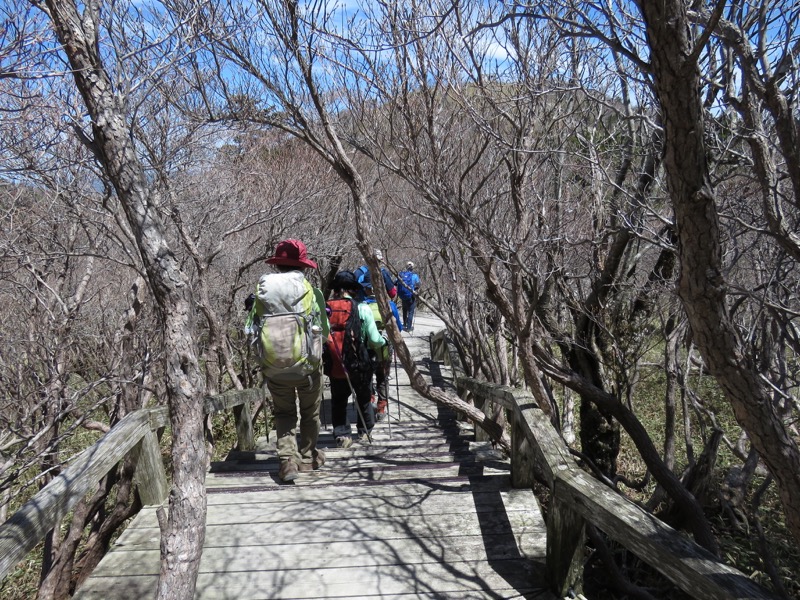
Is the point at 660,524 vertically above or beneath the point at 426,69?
beneath

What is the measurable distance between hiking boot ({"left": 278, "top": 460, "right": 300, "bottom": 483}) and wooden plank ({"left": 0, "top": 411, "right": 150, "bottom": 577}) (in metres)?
1.14

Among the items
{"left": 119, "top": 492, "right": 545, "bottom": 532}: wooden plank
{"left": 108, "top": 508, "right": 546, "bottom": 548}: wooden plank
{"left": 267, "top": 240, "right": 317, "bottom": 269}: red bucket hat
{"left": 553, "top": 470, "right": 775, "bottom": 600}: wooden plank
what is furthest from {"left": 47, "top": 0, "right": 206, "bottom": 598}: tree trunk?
{"left": 267, "top": 240, "right": 317, "bottom": 269}: red bucket hat

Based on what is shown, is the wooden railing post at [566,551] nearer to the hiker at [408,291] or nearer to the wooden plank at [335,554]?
the wooden plank at [335,554]

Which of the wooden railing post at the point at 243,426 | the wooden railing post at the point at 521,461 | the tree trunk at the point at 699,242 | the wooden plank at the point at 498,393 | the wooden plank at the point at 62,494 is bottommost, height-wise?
the wooden railing post at the point at 243,426

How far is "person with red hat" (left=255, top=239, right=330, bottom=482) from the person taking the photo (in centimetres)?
424

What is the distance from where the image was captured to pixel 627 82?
5035 mm

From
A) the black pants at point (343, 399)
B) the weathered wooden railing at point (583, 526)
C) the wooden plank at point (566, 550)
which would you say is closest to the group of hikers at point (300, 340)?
the black pants at point (343, 399)

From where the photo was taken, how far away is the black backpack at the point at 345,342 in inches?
231

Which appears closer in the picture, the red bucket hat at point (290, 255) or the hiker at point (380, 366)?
the red bucket hat at point (290, 255)

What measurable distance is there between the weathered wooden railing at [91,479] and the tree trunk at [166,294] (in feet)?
1.71

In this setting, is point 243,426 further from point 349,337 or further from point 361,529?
point 361,529

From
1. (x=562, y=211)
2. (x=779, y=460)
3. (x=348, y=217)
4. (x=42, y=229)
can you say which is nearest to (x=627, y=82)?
(x=562, y=211)

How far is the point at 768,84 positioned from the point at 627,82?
304 centimetres

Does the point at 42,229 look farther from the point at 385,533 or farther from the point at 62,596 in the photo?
the point at 385,533
